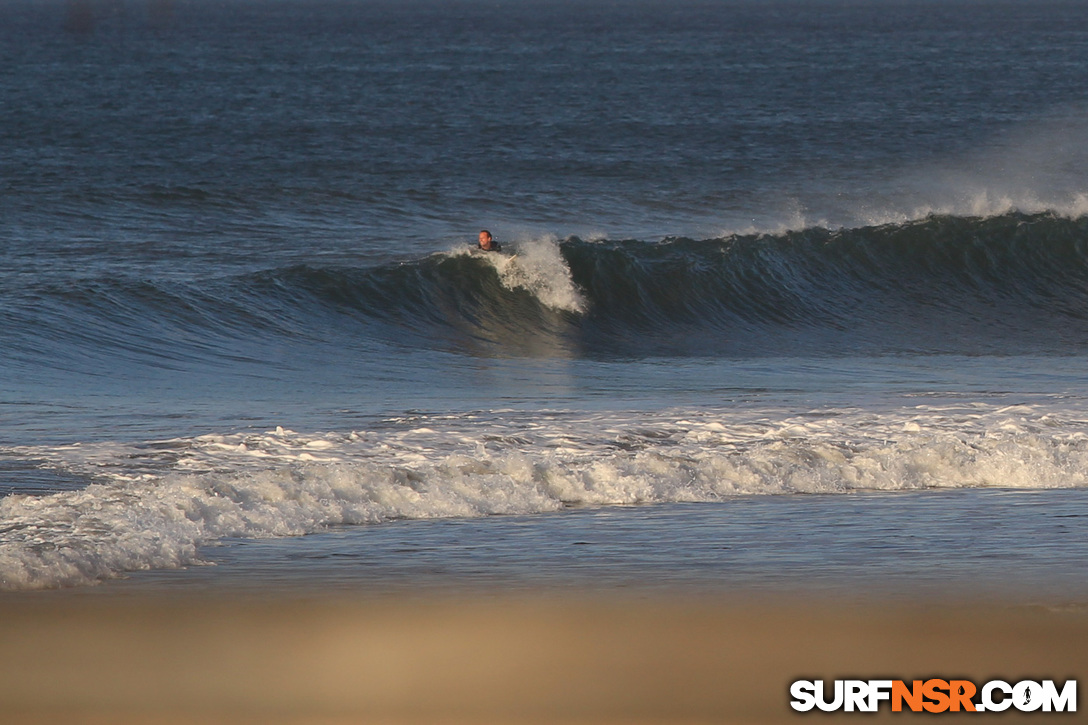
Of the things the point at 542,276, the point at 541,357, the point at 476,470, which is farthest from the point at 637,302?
the point at 476,470

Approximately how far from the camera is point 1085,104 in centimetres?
6081

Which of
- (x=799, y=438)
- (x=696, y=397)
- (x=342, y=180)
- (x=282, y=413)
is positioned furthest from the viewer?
(x=342, y=180)

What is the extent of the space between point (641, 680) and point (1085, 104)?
200ft

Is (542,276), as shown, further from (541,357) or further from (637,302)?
(541,357)

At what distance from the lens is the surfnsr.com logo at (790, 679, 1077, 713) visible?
526 cm

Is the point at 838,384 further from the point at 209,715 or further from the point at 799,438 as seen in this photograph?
the point at 209,715

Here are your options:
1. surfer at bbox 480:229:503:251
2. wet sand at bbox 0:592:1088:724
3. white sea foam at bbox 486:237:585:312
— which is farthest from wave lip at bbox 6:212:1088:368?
wet sand at bbox 0:592:1088:724

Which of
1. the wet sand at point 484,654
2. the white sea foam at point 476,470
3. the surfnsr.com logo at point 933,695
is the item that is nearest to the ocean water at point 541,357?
the white sea foam at point 476,470

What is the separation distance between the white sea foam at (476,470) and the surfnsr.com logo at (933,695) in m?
3.40

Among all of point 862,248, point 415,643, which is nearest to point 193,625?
point 415,643

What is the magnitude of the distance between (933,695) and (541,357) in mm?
11461

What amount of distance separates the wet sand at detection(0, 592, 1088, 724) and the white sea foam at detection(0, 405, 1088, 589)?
995mm

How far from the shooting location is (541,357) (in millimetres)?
16672

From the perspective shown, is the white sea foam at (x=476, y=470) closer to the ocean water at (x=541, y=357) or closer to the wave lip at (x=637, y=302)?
the ocean water at (x=541, y=357)
